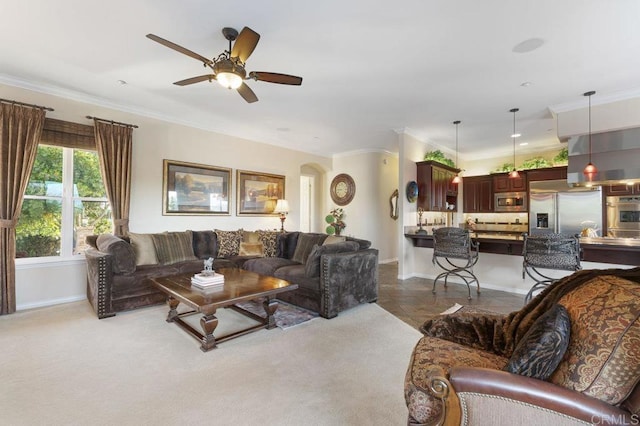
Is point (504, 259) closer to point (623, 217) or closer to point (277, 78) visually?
point (623, 217)

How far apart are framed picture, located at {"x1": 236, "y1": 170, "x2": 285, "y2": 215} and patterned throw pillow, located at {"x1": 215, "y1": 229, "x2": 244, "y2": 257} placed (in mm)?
954

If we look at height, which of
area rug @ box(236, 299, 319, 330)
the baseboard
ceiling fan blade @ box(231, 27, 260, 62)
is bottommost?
area rug @ box(236, 299, 319, 330)

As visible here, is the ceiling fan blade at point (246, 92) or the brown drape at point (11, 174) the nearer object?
the ceiling fan blade at point (246, 92)

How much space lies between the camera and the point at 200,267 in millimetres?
4074

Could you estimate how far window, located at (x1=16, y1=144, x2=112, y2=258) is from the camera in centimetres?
372

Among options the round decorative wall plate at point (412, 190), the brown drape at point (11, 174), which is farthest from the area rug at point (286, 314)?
the round decorative wall plate at point (412, 190)

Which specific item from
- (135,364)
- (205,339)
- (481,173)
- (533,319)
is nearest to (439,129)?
(481,173)

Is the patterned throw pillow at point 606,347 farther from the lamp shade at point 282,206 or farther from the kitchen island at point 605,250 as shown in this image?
the lamp shade at point 282,206

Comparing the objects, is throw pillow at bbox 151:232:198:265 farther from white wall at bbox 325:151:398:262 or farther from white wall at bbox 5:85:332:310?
white wall at bbox 325:151:398:262

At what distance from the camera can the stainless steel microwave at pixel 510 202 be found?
271 inches

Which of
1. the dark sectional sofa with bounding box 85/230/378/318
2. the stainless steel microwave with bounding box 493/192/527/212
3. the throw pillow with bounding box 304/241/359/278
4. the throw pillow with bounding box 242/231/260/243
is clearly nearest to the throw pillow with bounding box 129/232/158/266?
the dark sectional sofa with bounding box 85/230/378/318

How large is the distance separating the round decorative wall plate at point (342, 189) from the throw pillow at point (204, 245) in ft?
12.3

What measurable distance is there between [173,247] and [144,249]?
0.40 meters

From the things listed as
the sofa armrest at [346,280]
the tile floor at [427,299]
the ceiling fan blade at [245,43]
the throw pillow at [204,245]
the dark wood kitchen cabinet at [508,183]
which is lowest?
the tile floor at [427,299]
